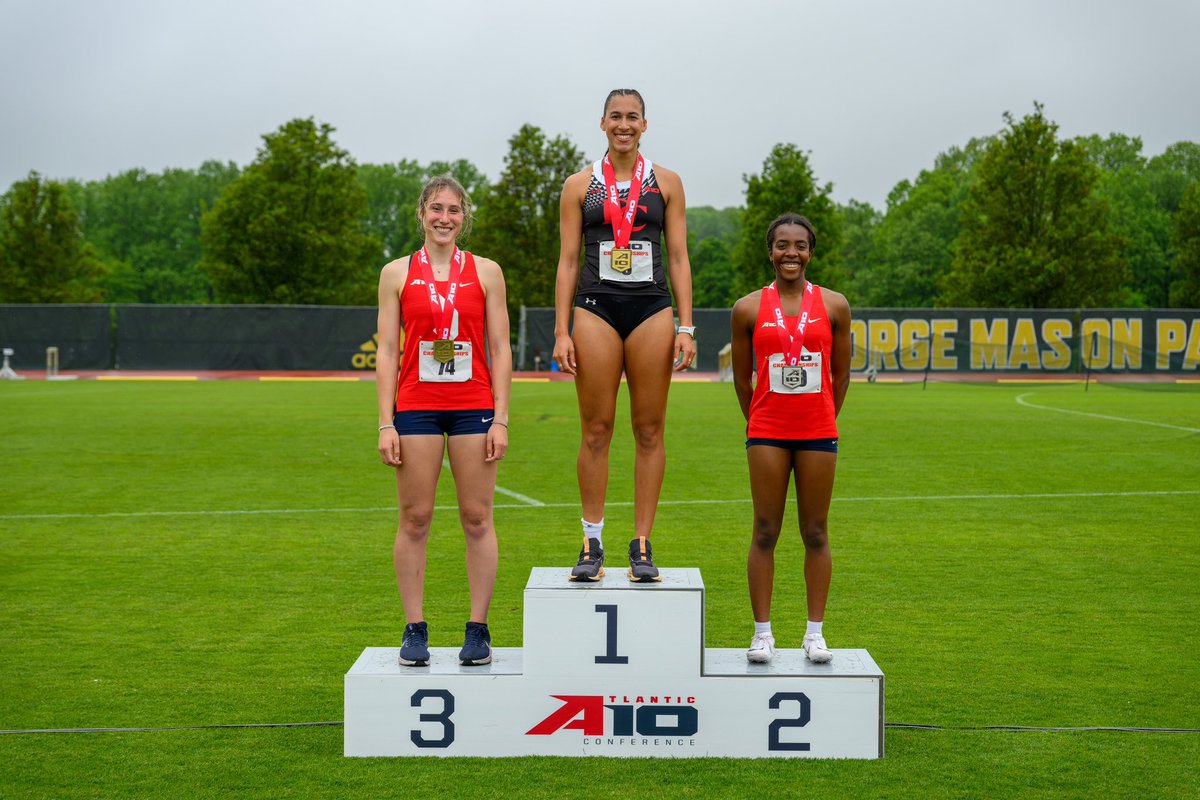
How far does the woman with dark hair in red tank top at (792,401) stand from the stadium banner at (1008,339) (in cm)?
3410

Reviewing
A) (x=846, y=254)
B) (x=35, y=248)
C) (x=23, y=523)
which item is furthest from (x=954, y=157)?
(x=23, y=523)

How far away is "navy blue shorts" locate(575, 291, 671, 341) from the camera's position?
5.78 meters

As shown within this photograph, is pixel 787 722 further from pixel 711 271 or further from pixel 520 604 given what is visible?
pixel 711 271

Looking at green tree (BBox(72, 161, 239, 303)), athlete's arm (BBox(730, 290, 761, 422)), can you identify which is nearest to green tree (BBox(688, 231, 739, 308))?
green tree (BBox(72, 161, 239, 303))

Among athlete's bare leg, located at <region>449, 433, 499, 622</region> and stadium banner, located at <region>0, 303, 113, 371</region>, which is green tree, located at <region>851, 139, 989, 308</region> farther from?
athlete's bare leg, located at <region>449, 433, 499, 622</region>

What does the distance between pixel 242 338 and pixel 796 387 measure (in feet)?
123

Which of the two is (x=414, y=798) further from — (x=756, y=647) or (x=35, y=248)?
(x=35, y=248)

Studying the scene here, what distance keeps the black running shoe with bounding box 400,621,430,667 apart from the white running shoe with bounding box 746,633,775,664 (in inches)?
52.5

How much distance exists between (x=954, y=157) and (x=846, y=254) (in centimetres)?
1612

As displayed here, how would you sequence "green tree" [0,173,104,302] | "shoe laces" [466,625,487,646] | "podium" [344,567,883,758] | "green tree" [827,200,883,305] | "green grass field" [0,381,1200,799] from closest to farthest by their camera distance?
"green grass field" [0,381,1200,799] → "podium" [344,567,883,758] → "shoe laces" [466,625,487,646] → "green tree" [0,173,104,302] → "green tree" [827,200,883,305]

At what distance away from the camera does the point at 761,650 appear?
17.8 ft

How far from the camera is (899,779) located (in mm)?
4867

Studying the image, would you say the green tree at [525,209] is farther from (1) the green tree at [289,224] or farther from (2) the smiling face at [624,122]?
(2) the smiling face at [624,122]

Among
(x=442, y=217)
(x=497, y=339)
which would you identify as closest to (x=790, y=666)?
(x=497, y=339)
